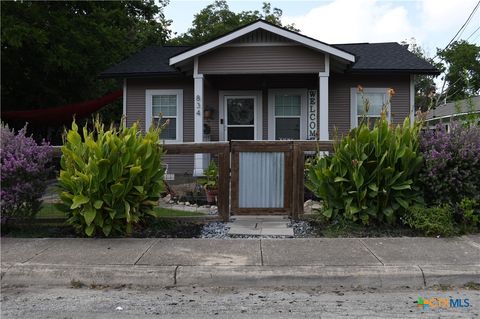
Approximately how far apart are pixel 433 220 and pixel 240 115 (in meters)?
7.87

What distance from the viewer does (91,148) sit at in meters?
6.62

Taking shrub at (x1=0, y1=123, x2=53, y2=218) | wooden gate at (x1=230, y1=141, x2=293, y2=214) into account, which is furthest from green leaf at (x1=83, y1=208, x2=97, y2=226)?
wooden gate at (x1=230, y1=141, x2=293, y2=214)

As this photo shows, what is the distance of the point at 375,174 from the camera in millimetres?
7035

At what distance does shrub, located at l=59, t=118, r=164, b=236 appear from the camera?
258 inches

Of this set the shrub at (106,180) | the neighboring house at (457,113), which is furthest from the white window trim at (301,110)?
the shrub at (106,180)

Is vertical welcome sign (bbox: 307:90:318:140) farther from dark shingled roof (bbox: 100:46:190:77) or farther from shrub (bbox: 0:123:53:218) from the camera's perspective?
shrub (bbox: 0:123:53:218)

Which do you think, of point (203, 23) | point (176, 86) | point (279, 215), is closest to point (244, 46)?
point (176, 86)

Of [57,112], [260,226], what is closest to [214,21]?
[57,112]

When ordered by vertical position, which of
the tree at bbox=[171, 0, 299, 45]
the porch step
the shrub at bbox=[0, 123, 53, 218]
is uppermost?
the tree at bbox=[171, 0, 299, 45]

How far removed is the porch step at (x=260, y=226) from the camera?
7.18m

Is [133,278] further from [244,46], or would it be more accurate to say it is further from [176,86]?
[176,86]

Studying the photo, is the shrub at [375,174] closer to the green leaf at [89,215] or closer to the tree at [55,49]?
the green leaf at [89,215]

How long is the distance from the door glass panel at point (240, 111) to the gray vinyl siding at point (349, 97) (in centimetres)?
232

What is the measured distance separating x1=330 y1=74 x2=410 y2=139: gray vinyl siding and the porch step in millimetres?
5690
